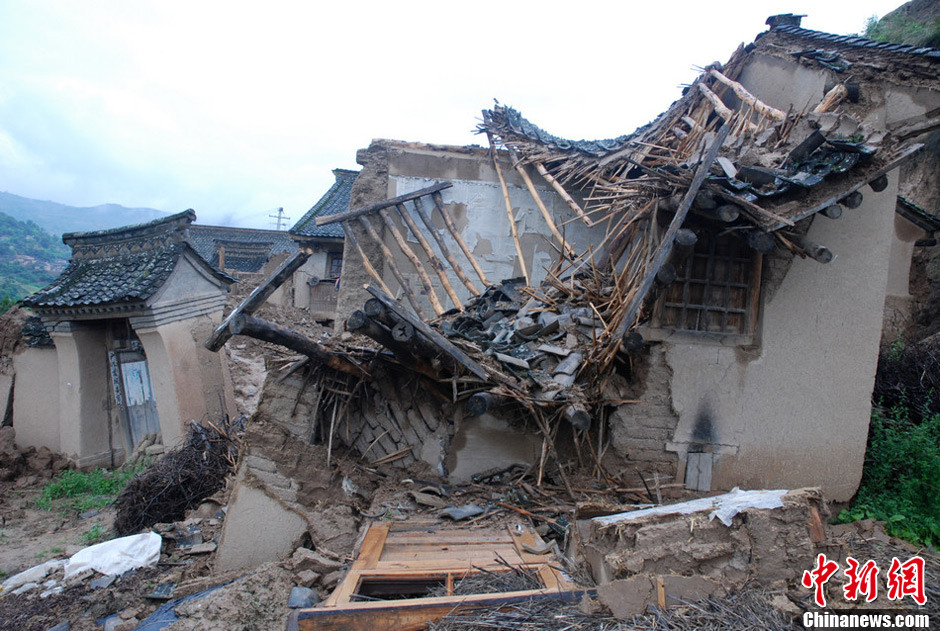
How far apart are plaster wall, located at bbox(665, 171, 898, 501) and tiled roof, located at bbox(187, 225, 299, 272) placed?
26012 mm

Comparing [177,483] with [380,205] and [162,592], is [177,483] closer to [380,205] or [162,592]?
[162,592]

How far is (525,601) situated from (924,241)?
1062cm

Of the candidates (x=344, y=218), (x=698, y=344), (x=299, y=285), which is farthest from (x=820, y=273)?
(x=299, y=285)

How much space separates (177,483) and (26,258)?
134 ft

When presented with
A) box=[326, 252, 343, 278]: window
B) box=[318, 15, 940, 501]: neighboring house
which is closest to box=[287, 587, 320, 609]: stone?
box=[318, 15, 940, 501]: neighboring house

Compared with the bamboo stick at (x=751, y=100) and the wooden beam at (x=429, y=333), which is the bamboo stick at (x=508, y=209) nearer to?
the bamboo stick at (x=751, y=100)

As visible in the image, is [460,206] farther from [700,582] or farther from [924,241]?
[924,241]

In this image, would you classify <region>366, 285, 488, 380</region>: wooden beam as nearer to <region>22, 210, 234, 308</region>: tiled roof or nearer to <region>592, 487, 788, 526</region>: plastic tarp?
<region>592, 487, 788, 526</region>: plastic tarp

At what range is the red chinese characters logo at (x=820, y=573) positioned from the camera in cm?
366

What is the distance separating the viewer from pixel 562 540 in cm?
534

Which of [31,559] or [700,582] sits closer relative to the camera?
[700,582]

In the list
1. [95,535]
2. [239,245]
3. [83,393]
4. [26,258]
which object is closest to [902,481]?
[95,535]

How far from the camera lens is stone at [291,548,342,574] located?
4.98 metres

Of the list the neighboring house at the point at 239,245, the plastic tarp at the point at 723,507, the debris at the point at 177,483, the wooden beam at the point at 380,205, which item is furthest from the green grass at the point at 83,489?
the neighboring house at the point at 239,245
